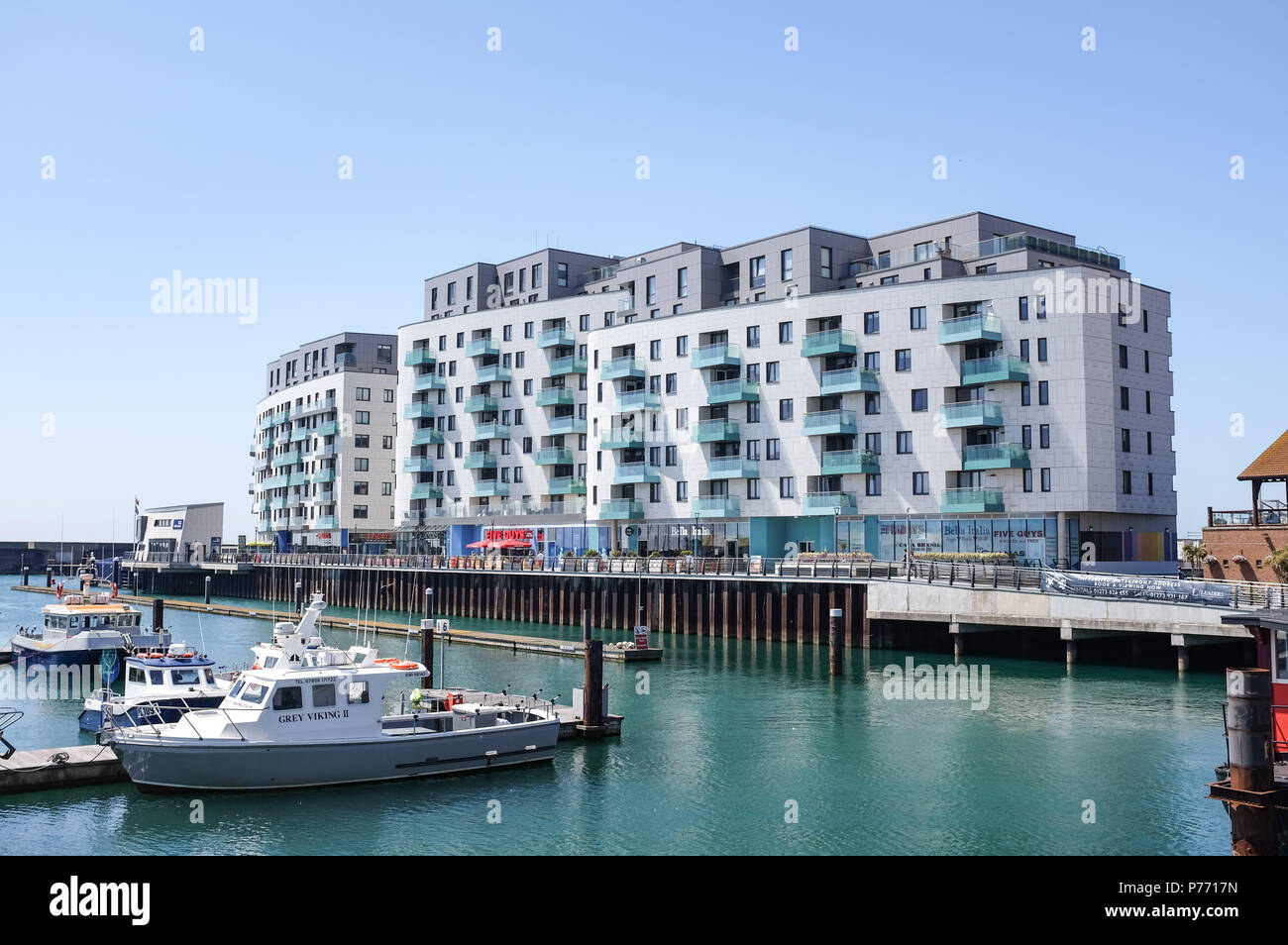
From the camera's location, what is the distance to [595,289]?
113062mm

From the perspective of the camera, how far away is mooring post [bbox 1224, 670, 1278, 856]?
63.0 ft

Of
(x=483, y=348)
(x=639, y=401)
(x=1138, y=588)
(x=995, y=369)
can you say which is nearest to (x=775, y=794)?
(x=1138, y=588)

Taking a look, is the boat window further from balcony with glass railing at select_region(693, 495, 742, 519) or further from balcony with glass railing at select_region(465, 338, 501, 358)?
balcony with glass railing at select_region(465, 338, 501, 358)

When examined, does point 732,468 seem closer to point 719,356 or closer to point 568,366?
point 719,356

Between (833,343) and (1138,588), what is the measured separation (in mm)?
34121

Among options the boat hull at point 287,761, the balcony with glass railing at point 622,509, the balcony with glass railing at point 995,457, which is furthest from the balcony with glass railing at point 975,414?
the boat hull at point 287,761

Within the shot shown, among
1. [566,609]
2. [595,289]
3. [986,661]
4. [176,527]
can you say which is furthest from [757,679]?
[176,527]

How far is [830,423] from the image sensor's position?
82.7 meters

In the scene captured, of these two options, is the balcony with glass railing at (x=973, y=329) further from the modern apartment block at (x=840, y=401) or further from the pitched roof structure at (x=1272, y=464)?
the pitched roof structure at (x=1272, y=464)

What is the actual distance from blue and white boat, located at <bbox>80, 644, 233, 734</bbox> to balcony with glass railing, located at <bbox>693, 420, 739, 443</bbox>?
5286 cm

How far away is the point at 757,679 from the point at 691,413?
4144cm

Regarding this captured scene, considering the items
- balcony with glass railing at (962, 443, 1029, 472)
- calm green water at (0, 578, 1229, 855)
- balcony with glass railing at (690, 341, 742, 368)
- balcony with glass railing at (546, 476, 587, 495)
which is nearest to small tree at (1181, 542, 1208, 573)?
balcony with glass railing at (962, 443, 1029, 472)
